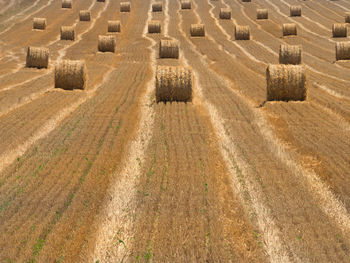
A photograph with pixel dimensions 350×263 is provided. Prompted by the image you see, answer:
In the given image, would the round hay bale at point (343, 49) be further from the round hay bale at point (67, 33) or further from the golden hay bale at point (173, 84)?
the round hay bale at point (67, 33)

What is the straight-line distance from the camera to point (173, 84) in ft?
41.3

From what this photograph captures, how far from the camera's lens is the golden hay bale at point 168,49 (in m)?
23.5

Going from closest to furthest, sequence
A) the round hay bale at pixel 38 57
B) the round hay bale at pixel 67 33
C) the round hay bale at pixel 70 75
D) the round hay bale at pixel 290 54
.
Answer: the round hay bale at pixel 70 75, the round hay bale at pixel 38 57, the round hay bale at pixel 290 54, the round hay bale at pixel 67 33

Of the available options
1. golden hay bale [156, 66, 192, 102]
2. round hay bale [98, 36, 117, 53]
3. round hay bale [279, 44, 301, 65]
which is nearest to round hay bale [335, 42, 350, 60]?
round hay bale [279, 44, 301, 65]

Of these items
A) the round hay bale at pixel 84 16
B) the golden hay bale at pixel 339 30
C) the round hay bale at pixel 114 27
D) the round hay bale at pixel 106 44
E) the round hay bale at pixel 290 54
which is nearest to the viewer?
the round hay bale at pixel 290 54

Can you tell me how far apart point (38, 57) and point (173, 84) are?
37.2 ft

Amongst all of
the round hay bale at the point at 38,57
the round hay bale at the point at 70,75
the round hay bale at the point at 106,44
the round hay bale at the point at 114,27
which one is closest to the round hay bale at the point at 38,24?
the round hay bale at the point at 114,27

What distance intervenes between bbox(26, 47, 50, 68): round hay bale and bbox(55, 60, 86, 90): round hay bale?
5.97m

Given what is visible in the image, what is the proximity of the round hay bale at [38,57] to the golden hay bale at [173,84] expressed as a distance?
10.3 metres

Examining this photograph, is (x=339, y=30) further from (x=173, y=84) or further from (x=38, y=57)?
(x=38, y=57)

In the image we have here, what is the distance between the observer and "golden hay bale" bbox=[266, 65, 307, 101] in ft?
41.3

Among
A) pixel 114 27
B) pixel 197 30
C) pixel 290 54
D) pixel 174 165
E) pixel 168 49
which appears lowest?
pixel 174 165

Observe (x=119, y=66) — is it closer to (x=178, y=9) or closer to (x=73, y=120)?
(x=73, y=120)

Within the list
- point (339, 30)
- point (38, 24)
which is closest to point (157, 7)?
point (38, 24)
